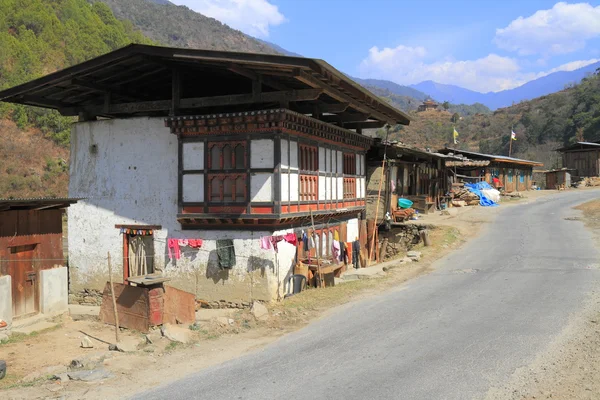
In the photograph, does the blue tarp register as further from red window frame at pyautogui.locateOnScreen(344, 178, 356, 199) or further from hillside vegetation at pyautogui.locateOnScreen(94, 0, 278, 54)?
hillside vegetation at pyautogui.locateOnScreen(94, 0, 278, 54)

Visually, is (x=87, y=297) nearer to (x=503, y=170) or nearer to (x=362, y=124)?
(x=362, y=124)

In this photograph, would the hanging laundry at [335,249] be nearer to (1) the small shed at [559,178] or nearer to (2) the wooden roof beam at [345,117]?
(2) the wooden roof beam at [345,117]

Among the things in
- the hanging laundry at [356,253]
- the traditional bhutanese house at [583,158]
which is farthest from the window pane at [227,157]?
the traditional bhutanese house at [583,158]

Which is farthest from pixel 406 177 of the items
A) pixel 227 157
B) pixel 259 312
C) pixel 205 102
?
pixel 259 312

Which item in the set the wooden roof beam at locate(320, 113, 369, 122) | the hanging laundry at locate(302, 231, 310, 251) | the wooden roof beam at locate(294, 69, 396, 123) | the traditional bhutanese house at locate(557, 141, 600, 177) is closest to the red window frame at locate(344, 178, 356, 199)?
the wooden roof beam at locate(320, 113, 369, 122)

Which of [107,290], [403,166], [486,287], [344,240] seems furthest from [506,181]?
[107,290]

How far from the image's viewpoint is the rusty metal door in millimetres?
12672

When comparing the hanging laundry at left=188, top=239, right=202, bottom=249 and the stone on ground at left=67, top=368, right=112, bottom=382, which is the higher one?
the hanging laundry at left=188, top=239, right=202, bottom=249

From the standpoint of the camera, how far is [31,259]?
13.2 meters

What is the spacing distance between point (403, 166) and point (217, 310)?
16493mm

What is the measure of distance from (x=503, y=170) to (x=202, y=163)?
117 feet

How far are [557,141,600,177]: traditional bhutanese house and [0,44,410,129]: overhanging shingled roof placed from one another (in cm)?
4033

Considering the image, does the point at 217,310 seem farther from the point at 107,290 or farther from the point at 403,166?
the point at 403,166

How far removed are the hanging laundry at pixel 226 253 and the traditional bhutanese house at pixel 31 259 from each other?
4.37 m
